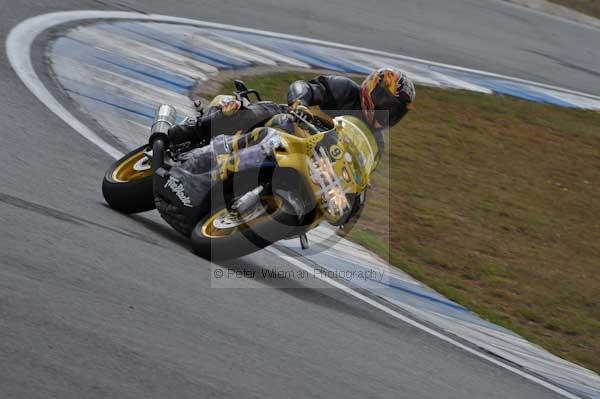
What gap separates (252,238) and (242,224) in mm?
174

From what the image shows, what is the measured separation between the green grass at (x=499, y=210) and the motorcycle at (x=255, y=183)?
237cm

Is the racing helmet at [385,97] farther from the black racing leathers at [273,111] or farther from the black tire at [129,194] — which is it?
the black tire at [129,194]

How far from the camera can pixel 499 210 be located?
11438 mm

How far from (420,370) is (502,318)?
2.76 metres

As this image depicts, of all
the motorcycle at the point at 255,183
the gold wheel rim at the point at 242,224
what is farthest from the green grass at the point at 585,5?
the gold wheel rim at the point at 242,224

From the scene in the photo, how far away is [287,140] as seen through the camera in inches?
258

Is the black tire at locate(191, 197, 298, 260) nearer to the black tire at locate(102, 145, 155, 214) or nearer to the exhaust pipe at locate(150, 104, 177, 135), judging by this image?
the black tire at locate(102, 145, 155, 214)

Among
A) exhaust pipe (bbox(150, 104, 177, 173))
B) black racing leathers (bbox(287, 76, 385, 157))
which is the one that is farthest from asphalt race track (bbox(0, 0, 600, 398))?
black racing leathers (bbox(287, 76, 385, 157))

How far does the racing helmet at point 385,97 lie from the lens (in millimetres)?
7152

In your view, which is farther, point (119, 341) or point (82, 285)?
point (82, 285)

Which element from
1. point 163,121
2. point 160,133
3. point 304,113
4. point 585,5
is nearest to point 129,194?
point 160,133

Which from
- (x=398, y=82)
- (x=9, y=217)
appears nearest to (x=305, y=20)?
(x=398, y=82)

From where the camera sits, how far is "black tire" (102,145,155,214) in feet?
22.7

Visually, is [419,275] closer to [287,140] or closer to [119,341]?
[287,140]
